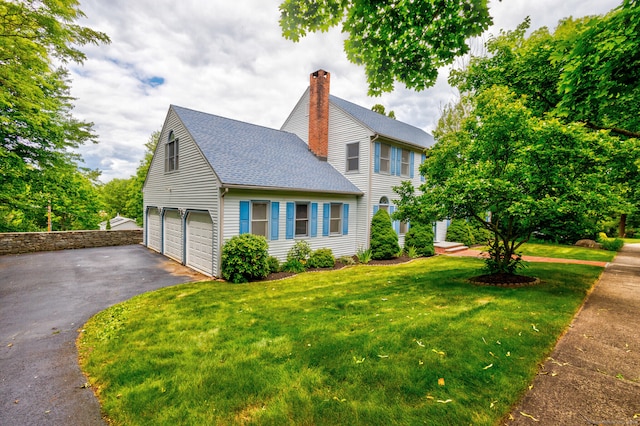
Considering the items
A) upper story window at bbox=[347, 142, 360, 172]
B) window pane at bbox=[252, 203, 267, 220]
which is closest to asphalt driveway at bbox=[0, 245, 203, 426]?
window pane at bbox=[252, 203, 267, 220]

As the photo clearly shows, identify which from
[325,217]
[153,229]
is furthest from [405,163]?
[153,229]

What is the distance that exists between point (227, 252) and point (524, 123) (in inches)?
377

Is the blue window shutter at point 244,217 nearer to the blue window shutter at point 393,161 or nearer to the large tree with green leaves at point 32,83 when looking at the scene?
the blue window shutter at point 393,161

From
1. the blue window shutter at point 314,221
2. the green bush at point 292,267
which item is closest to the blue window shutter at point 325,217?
the blue window shutter at point 314,221

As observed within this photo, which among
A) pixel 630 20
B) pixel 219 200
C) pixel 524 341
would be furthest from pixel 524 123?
pixel 219 200

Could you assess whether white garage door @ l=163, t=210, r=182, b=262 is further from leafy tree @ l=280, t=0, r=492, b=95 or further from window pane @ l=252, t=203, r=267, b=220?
leafy tree @ l=280, t=0, r=492, b=95

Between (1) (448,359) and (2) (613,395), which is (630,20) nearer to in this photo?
(2) (613,395)

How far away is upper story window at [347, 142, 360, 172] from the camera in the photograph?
1516 centimetres

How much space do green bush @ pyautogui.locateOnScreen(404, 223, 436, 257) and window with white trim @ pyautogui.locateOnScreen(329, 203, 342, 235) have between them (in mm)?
4276

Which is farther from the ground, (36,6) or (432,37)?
(36,6)

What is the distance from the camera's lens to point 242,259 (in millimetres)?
9742

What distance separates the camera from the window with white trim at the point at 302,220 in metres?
12.6

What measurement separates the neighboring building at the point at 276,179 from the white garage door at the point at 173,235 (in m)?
0.05

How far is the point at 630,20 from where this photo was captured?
12.9ft
